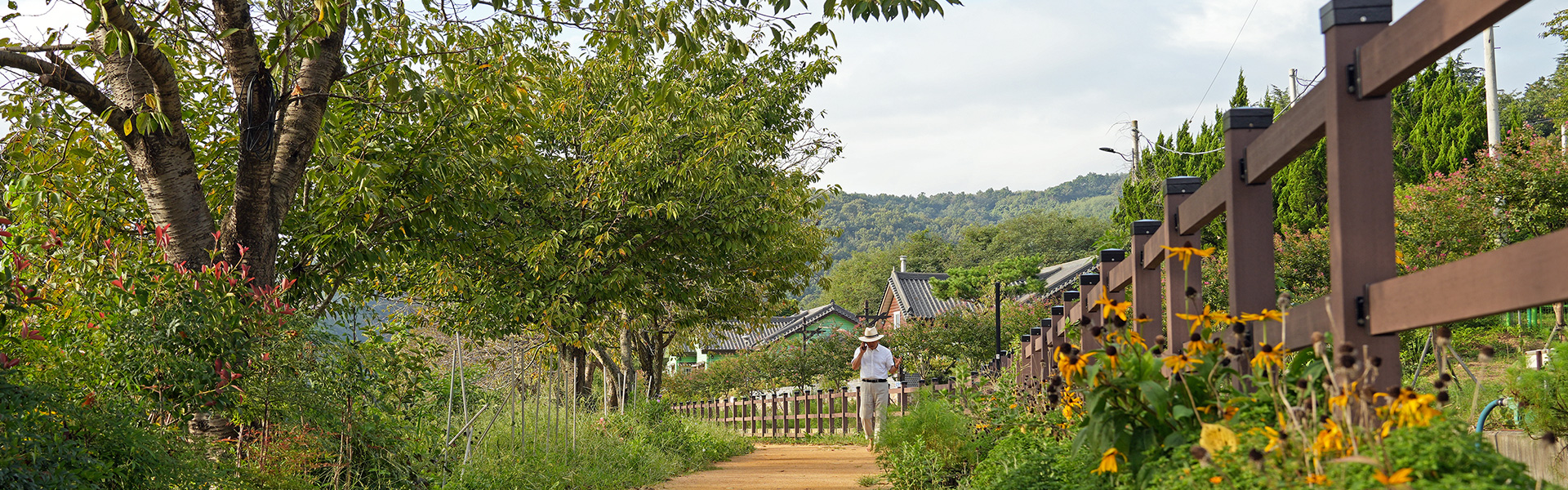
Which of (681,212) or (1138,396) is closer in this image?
(1138,396)

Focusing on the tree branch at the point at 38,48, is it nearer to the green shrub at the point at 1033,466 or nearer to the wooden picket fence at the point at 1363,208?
the green shrub at the point at 1033,466

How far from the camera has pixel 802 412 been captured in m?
25.2

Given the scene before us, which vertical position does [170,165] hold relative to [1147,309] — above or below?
above

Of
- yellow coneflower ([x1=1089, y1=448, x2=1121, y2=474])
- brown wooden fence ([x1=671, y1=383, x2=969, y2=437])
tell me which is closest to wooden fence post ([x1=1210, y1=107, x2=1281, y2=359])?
yellow coneflower ([x1=1089, y1=448, x2=1121, y2=474])

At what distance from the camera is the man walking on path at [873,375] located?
A: 40.3 feet

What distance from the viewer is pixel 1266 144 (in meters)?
2.51

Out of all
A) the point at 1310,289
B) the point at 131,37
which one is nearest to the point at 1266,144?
the point at 131,37

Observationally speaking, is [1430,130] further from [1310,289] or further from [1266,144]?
[1266,144]

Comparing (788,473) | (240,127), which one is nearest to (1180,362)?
(240,127)

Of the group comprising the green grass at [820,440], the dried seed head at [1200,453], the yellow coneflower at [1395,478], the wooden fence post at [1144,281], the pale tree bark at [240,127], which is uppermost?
the pale tree bark at [240,127]

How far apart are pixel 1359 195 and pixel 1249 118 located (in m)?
0.79

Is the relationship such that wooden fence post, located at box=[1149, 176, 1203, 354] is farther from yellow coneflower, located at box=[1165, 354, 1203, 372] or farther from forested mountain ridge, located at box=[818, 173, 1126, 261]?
forested mountain ridge, located at box=[818, 173, 1126, 261]

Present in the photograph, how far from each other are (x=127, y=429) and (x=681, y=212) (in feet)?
21.6

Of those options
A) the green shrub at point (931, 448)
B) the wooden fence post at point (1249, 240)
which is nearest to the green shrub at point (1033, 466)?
the wooden fence post at point (1249, 240)
